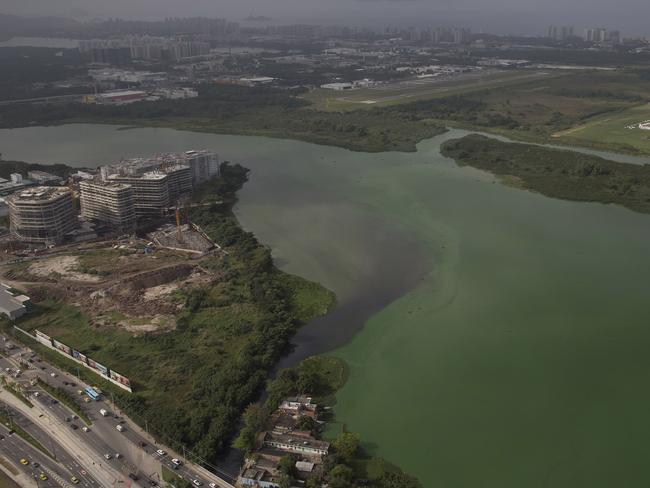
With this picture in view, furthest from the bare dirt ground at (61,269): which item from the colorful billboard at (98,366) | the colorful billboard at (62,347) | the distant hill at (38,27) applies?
the distant hill at (38,27)

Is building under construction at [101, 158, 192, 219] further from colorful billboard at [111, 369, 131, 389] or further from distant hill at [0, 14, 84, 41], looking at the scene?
distant hill at [0, 14, 84, 41]

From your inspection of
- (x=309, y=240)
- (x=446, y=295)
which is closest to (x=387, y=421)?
(x=446, y=295)

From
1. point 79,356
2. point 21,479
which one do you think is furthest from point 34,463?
point 79,356

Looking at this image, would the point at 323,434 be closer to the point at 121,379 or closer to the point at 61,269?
the point at 121,379

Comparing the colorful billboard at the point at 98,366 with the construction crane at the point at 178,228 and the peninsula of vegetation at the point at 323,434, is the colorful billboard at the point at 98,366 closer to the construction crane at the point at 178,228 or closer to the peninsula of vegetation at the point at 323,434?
→ the peninsula of vegetation at the point at 323,434

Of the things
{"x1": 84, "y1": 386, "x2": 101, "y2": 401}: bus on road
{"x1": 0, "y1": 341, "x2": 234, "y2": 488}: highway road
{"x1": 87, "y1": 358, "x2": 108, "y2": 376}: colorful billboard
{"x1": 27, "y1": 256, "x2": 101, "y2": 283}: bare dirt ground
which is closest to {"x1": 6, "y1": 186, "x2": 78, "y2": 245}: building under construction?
{"x1": 27, "y1": 256, "x2": 101, "y2": 283}: bare dirt ground

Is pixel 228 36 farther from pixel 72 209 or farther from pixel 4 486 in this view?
pixel 4 486
